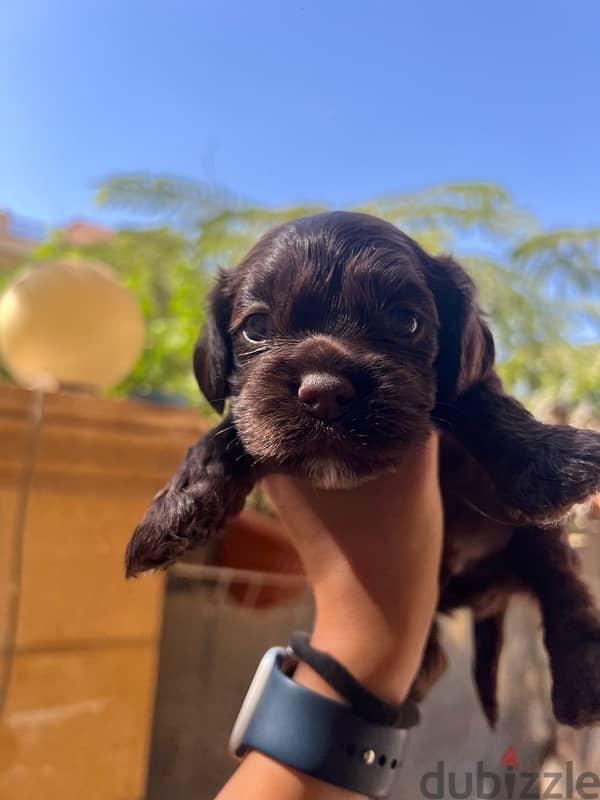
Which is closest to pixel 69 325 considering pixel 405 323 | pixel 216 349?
pixel 216 349

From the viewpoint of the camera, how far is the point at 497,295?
684 millimetres

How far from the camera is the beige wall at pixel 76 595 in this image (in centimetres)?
97

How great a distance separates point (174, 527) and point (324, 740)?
0.18 meters

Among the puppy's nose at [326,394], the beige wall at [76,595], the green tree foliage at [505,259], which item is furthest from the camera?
the beige wall at [76,595]

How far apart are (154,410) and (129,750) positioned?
50 cm

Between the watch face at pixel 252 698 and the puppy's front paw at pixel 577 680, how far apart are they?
8.2 inches

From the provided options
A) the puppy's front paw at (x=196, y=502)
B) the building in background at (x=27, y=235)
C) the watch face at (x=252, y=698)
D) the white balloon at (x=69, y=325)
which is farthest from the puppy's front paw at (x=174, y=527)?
the building in background at (x=27, y=235)

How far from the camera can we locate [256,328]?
507mm

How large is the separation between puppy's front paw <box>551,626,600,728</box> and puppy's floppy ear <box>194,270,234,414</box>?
329 mm

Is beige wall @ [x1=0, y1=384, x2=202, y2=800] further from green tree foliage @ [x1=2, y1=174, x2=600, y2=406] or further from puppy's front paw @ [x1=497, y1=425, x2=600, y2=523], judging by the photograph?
puppy's front paw @ [x1=497, y1=425, x2=600, y2=523]

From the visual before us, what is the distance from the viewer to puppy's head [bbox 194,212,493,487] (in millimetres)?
417

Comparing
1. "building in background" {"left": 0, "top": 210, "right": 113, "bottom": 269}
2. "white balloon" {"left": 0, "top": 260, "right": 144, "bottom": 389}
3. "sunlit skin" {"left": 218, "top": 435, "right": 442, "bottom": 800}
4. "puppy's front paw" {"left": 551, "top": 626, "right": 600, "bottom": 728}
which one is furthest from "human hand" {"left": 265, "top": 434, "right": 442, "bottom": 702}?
"building in background" {"left": 0, "top": 210, "right": 113, "bottom": 269}

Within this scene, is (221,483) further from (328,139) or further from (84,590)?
(84,590)

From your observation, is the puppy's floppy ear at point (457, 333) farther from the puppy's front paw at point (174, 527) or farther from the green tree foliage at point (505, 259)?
the puppy's front paw at point (174, 527)
